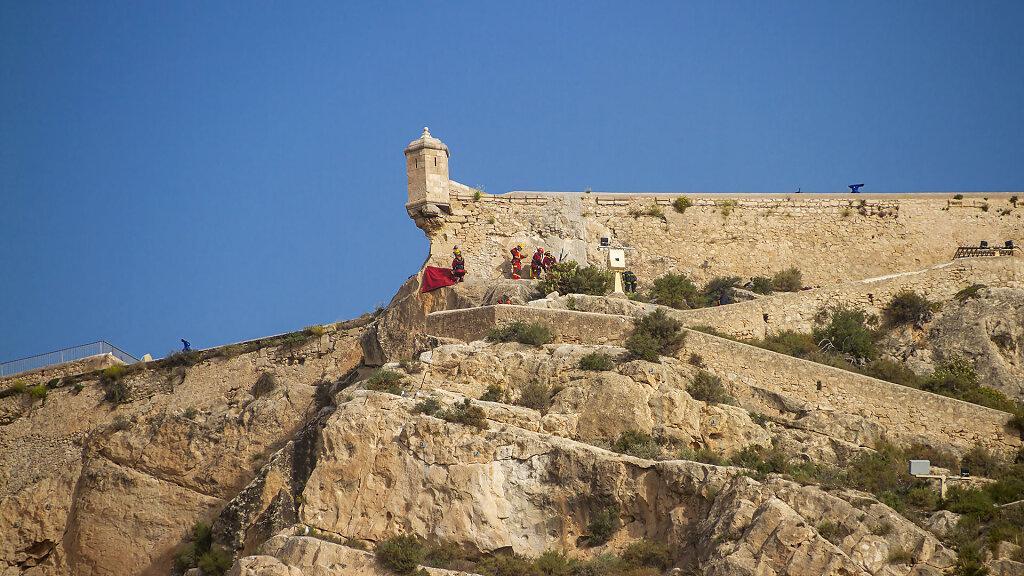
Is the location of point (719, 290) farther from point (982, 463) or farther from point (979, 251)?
point (982, 463)

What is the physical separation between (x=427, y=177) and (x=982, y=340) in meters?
13.3

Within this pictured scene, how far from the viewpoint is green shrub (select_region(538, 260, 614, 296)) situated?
29.2 m

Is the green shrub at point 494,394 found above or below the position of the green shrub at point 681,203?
below

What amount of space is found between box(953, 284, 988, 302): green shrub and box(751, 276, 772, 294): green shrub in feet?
15.0

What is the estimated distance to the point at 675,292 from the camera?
31484 millimetres

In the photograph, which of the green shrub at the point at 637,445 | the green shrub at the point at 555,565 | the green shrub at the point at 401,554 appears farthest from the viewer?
the green shrub at the point at 637,445

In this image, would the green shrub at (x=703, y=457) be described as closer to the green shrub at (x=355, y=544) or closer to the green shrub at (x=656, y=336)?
the green shrub at (x=656, y=336)

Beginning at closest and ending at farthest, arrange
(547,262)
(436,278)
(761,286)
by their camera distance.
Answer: (436,278), (547,262), (761,286)

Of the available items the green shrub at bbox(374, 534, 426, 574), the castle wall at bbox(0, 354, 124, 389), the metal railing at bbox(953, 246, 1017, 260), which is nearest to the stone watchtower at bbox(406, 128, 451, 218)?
the castle wall at bbox(0, 354, 124, 389)

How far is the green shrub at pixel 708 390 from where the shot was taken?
24094 mm

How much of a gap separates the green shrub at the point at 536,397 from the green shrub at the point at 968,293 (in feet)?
36.6

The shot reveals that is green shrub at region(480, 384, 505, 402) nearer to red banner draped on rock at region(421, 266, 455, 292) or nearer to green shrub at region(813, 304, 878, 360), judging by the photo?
red banner draped on rock at region(421, 266, 455, 292)

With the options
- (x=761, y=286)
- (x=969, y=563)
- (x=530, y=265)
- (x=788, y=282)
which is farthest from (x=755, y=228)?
(x=969, y=563)

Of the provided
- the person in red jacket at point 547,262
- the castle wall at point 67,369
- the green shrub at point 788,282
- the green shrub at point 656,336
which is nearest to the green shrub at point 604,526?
the green shrub at point 656,336
